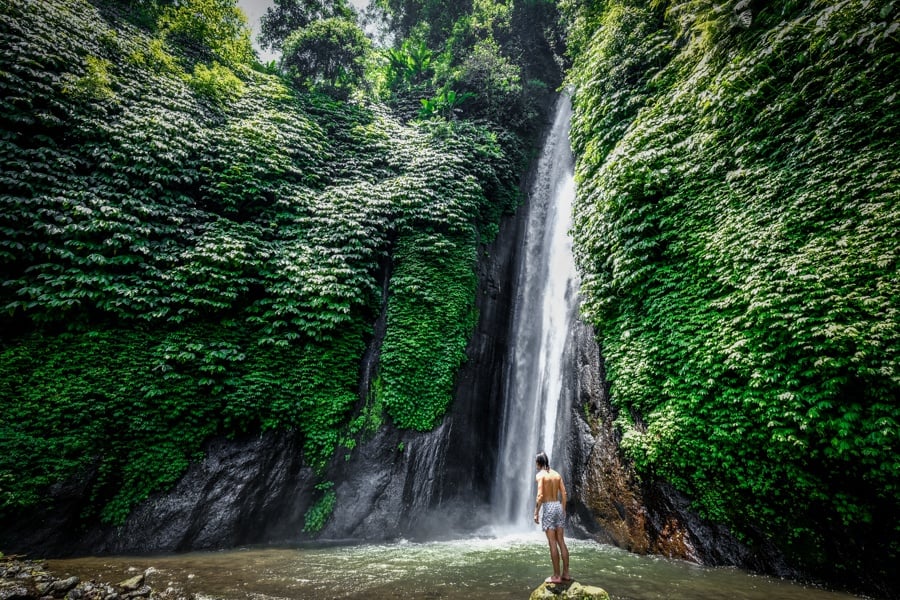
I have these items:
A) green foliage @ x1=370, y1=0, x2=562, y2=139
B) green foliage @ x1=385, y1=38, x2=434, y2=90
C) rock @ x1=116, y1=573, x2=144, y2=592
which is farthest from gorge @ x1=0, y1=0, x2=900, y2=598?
green foliage @ x1=385, y1=38, x2=434, y2=90

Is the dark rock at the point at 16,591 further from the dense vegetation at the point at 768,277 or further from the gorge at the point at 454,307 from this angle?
the dense vegetation at the point at 768,277

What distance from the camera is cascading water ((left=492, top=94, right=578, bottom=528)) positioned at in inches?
410

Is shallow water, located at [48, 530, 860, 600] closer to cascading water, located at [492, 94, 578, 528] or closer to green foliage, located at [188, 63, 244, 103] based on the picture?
cascading water, located at [492, 94, 578, 528]

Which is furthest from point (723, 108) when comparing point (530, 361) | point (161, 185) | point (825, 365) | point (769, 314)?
point (161, 185)

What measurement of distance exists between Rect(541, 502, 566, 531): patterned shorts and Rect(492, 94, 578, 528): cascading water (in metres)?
5.29

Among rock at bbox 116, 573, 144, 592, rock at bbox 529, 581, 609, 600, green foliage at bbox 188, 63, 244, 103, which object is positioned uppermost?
green foliage at bbox 188, 63, 244, 103

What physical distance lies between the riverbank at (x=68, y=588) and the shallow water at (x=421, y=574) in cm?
27

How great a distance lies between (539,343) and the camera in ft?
40.1

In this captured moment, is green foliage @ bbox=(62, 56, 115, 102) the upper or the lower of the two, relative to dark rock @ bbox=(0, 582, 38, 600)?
upper

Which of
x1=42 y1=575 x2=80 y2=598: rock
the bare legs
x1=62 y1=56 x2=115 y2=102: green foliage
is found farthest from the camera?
x1=62 y1=56 x2=115 y2=102: green foliage

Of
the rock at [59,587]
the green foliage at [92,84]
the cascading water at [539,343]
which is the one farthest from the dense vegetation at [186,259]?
the rock at [59,587]

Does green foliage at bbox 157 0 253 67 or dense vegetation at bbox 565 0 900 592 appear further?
green foliage at bbox 157 0 253 67

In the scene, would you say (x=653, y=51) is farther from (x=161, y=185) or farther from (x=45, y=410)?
(x=45, y=410)

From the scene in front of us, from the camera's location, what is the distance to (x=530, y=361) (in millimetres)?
12250
